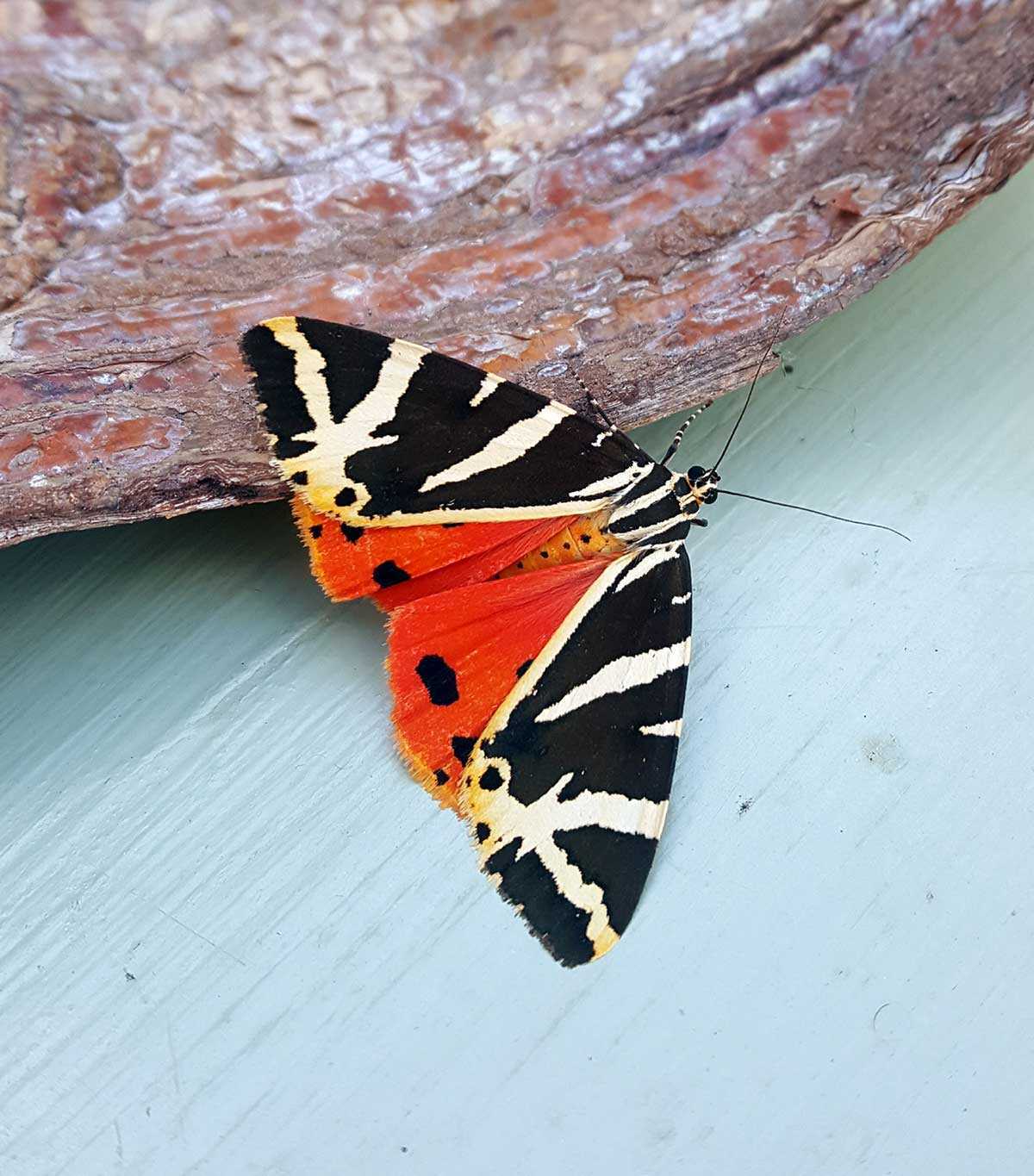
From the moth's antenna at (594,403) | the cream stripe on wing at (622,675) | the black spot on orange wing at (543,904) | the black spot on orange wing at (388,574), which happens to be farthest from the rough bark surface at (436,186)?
the black spot on orange wing at (543,904)

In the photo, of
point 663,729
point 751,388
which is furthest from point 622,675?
point 751,388

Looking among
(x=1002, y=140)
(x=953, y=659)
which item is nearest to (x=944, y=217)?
(x=1002, y=140)

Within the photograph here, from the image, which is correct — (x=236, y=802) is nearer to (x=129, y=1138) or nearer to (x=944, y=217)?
(x=129, y=1138)

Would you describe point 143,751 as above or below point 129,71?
below

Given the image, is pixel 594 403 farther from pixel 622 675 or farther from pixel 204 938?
pixel 204 938

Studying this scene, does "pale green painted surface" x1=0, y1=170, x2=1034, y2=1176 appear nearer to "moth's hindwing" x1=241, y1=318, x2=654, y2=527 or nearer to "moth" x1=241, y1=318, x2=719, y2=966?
"moth" x1=241, y1=318, x2=719, y2=966

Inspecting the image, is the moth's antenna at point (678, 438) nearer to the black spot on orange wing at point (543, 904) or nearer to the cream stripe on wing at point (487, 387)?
the cream stripe on wing at point (487, 387)
